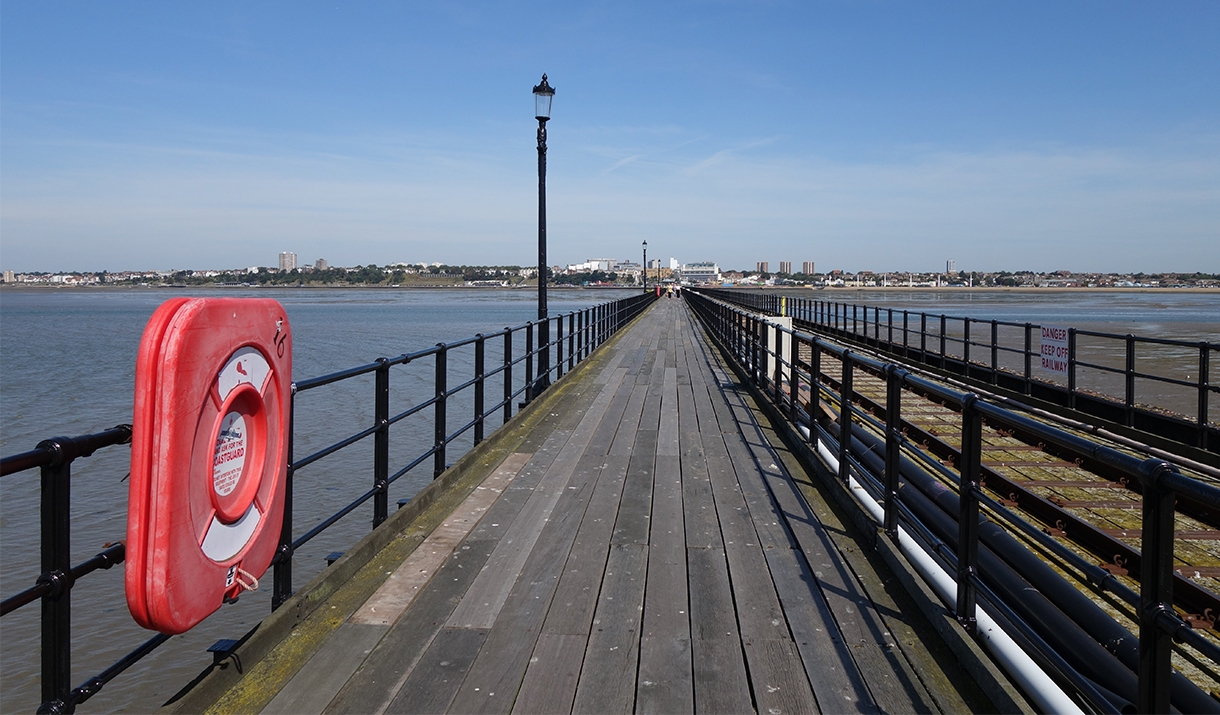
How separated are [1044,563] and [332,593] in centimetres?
340

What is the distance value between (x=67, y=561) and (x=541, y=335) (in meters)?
Answer: 9.84

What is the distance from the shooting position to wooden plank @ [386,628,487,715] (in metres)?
3.20

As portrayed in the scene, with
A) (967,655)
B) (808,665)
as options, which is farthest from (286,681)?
(967,655)

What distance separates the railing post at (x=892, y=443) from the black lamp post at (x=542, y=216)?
7581mm

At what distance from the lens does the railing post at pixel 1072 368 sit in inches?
443

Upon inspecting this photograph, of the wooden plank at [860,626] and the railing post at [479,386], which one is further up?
the railing post at [479,386]

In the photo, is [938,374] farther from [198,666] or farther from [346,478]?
[198,666]

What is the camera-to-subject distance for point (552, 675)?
3473 mm

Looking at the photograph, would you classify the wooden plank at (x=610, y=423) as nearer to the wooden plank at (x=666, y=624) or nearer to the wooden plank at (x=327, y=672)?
the wooden plank at (x=666, y=624)

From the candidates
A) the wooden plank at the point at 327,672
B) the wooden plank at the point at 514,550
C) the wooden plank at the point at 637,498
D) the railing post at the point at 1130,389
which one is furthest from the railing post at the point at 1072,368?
the wooden plank at the point at 327,672

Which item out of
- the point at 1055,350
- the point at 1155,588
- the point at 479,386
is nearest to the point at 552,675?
the point at 1155,588

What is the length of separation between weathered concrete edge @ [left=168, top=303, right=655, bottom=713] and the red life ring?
1.08 ft

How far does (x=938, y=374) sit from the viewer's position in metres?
15.8

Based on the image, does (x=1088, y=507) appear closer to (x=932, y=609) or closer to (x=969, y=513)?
(x=932, y=609)
